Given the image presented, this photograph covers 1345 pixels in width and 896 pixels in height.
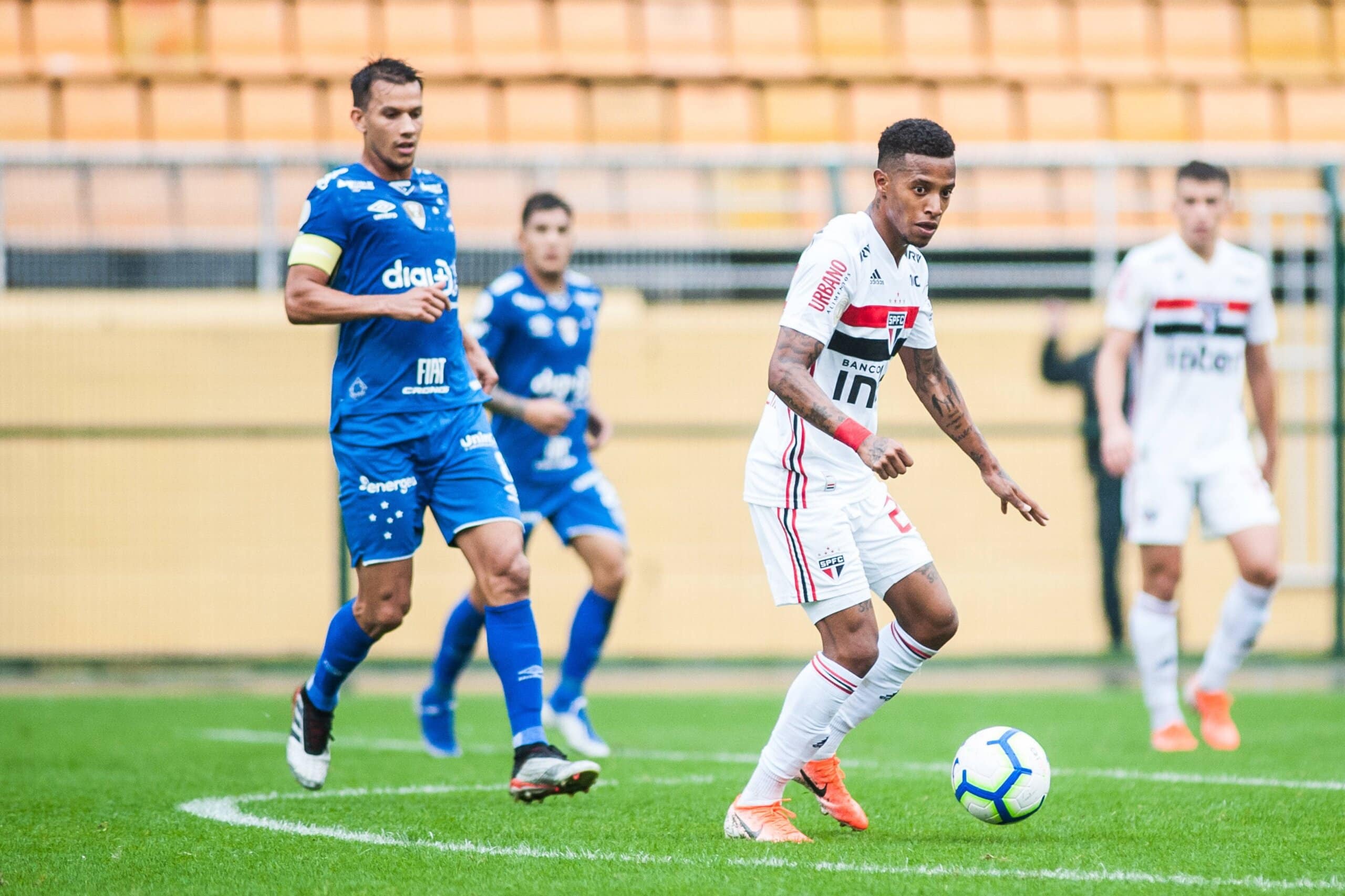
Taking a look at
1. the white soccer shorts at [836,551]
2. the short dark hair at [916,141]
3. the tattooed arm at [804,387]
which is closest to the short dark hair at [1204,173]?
the short dark hair at [916,141]

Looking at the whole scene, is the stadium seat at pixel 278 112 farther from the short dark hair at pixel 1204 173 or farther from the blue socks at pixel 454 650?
the short dark hair at pixel 1204 173

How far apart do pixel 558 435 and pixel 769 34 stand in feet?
30.1

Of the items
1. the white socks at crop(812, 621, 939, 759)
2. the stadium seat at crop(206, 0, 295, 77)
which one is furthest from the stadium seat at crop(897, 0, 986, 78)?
the white socks at crop(812, 621, 939, 759)

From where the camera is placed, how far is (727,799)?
5.41 metres

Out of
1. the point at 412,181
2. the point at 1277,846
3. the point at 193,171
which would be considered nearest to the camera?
the point at 1277,846

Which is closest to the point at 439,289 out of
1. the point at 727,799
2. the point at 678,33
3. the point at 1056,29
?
the point at 727,799

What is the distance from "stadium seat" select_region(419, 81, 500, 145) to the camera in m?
14.0

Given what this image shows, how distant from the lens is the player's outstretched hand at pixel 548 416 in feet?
21.6

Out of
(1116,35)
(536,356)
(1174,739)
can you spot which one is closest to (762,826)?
(1174,739)

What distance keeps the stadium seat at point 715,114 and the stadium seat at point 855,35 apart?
1.22 m

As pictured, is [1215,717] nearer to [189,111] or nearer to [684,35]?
[684,35]

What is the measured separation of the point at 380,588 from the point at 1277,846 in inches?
113

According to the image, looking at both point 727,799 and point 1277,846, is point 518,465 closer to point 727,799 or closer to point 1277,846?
point 727,799

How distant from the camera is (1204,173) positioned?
Result: 6.91 meters
